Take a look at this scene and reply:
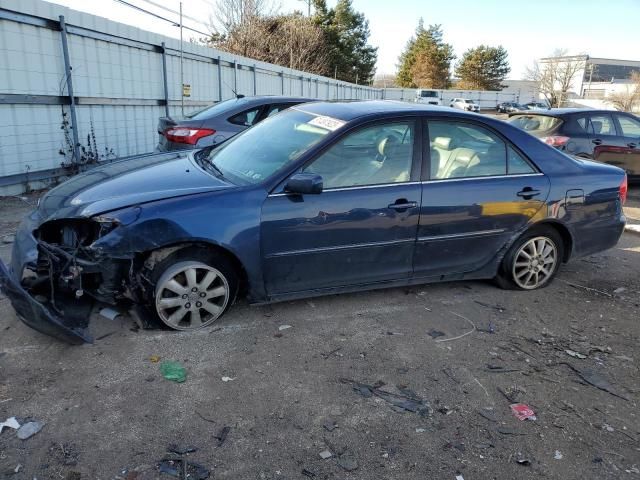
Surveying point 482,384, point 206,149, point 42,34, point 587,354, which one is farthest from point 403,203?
point 42,34

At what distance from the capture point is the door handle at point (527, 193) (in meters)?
4.26

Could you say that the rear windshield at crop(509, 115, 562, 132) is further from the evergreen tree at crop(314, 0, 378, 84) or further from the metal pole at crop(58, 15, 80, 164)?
the evergreen tree at crop(314, 0, 378, 84)

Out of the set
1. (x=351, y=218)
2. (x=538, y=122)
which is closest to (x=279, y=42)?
(x=538, y=122)

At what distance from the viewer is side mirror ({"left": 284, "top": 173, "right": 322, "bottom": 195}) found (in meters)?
3.43

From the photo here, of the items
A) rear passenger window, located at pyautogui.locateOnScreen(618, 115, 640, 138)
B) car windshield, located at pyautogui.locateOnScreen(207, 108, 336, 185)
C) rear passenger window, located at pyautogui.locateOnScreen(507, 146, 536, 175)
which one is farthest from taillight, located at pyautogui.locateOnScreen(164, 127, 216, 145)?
rear passenger window, located at pyautogui.locateOnScreen(618, 115, 640, 138)

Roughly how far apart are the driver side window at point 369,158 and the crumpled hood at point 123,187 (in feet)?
2.42

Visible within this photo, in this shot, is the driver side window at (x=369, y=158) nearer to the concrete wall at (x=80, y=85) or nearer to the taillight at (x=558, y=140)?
the concrete wall at (x=80, y=85)

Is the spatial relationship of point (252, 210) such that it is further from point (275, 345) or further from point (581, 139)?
point (581, 139)

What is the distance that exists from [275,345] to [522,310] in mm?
2172

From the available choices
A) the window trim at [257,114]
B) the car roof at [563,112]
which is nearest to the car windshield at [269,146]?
the window trim at [257,114]

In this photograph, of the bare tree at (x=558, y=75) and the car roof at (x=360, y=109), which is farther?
the bare tree at (x=558, y=75)

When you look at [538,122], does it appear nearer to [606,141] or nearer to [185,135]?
[606,141]

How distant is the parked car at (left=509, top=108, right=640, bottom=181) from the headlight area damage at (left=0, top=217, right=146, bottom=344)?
804 cm

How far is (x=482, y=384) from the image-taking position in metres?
3.11
